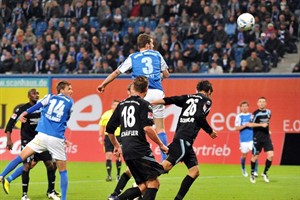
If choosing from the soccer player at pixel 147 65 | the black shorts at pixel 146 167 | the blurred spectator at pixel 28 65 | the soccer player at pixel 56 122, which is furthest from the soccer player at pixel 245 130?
the blurred spectator at pixel 28 65

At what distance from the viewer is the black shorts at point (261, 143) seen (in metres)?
21.5

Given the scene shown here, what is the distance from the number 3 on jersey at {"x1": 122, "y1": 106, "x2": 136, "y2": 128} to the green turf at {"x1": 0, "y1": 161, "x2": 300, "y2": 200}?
4.41 m

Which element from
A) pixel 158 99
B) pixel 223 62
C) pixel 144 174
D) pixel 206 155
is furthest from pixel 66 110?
pixel 223 62

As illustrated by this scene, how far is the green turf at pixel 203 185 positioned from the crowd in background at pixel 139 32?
535cm

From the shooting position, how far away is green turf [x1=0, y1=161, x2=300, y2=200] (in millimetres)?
16562

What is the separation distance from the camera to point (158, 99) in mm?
13602

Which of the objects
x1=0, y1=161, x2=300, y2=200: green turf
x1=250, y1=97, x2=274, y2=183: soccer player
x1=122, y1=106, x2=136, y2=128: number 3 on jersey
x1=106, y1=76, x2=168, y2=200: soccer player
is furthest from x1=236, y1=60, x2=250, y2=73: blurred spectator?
x1=122, y1=106, x2=136, y2=128: number 3 on jersey

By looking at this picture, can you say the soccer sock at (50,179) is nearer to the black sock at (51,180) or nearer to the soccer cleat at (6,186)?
the black sock at (51,180)

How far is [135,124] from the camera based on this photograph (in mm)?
11781

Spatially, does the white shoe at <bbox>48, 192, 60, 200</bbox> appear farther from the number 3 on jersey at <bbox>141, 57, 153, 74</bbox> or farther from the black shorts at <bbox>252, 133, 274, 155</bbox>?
the black shorts at <bbox>252, 133, 274, 155</bbox>

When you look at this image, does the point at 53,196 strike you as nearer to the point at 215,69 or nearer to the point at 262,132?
the point at 262,132

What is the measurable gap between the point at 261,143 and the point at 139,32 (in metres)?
11.0

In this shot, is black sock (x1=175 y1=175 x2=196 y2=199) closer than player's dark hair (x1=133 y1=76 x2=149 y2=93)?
No

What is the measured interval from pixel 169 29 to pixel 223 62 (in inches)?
128
